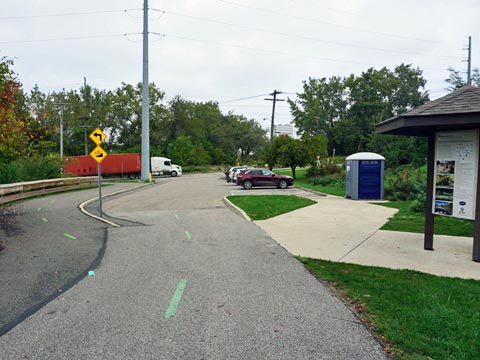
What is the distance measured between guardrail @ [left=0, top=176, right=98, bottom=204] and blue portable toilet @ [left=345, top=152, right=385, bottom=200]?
54.2 feet

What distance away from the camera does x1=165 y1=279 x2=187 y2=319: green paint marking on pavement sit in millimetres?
5012

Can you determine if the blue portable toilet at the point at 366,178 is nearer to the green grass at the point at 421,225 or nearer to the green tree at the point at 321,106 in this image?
the green grass at the point at 421,225

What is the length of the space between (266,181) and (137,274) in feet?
72.0

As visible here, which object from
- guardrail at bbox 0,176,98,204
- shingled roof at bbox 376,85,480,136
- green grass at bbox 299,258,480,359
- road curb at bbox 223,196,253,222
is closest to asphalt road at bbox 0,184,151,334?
green grass at bbox 299,258,480,359

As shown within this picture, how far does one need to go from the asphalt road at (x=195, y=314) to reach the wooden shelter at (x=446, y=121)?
342 centimetres

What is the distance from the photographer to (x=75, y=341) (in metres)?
4.20

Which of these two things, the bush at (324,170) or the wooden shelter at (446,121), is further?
the bush at (324,170)

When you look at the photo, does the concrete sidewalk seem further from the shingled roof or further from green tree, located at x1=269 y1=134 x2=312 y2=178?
green tree, located at x1=269 y1=134 x2=312 y2=178

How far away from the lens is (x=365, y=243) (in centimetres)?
941

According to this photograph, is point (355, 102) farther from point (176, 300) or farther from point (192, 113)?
point (176, 300)

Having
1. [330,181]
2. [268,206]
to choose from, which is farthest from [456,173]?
[330,181]

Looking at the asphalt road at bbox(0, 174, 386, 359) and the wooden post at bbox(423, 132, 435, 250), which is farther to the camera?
the wooden post at bbox(423, 132, 435, 250)

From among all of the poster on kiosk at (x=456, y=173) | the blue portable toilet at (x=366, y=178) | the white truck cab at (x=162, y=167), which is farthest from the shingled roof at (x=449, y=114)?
the white truck cab at (x=162, y=167)

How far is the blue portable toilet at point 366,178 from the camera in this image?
20.0m
